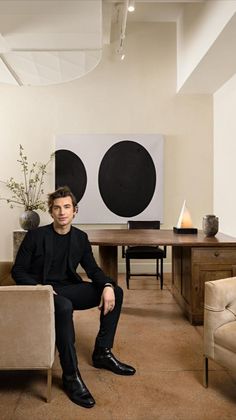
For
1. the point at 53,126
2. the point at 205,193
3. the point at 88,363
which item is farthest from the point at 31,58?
the point at 88,363

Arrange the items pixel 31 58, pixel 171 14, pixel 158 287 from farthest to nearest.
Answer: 1. pixel 171 14
2. pixel 158 287
3. pixel 31 58

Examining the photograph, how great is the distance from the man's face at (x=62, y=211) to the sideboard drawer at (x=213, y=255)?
131 cm

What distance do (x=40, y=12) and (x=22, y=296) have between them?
9.58ft

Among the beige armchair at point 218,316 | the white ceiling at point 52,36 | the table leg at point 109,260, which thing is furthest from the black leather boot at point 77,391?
the white ceiling at point 52,36

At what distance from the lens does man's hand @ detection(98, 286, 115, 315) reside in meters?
2.34

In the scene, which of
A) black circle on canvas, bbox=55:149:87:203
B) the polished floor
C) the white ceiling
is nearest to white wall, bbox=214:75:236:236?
the white ceiling

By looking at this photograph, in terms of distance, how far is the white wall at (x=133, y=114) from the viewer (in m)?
5.40

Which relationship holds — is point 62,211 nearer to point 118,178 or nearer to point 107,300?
point 107,300

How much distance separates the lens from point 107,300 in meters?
2.33

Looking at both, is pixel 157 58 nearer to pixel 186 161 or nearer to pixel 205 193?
pixel 186 161

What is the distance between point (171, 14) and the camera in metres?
5.10

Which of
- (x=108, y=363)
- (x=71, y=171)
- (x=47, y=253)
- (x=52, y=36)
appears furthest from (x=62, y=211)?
(x=71, y=171)

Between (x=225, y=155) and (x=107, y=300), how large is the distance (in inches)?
126

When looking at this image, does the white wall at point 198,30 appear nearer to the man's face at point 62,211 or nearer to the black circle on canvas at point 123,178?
the black circle on canvas at point 123,178
